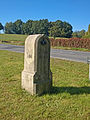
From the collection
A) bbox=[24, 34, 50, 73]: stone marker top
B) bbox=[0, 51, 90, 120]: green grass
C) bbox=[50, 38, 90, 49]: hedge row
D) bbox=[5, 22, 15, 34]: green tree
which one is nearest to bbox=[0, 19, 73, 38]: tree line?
bbox=[5, 22, 15, 34]: green tree

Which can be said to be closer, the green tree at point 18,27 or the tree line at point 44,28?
the tree line at point 44,28

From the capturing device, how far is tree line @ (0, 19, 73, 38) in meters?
63.3

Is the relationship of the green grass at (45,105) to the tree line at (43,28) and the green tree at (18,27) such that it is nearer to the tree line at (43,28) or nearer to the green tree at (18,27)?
the tree line at (43,28)

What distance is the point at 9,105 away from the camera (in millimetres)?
2930

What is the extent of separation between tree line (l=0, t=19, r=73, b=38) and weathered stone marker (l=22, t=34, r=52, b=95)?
54.4 meters

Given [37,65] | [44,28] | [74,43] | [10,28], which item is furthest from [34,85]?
[10,28]

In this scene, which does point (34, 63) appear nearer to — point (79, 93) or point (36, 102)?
point (36, 102)

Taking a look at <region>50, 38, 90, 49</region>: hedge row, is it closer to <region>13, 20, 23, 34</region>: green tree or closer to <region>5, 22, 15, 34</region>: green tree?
<region>13, 20, 23, 34</region>: green tree

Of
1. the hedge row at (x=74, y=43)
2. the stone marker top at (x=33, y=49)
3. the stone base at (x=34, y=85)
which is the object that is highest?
the hedge row at (x=74, y=43)

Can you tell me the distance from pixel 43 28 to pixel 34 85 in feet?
248

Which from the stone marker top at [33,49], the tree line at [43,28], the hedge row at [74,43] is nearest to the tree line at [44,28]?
the tree line at [43,28]

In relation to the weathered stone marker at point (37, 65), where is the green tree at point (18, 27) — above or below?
above

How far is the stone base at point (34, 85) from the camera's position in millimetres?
3396

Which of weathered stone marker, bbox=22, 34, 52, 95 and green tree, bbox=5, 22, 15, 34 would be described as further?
green tree, bbox=5, 22, 15, 34
